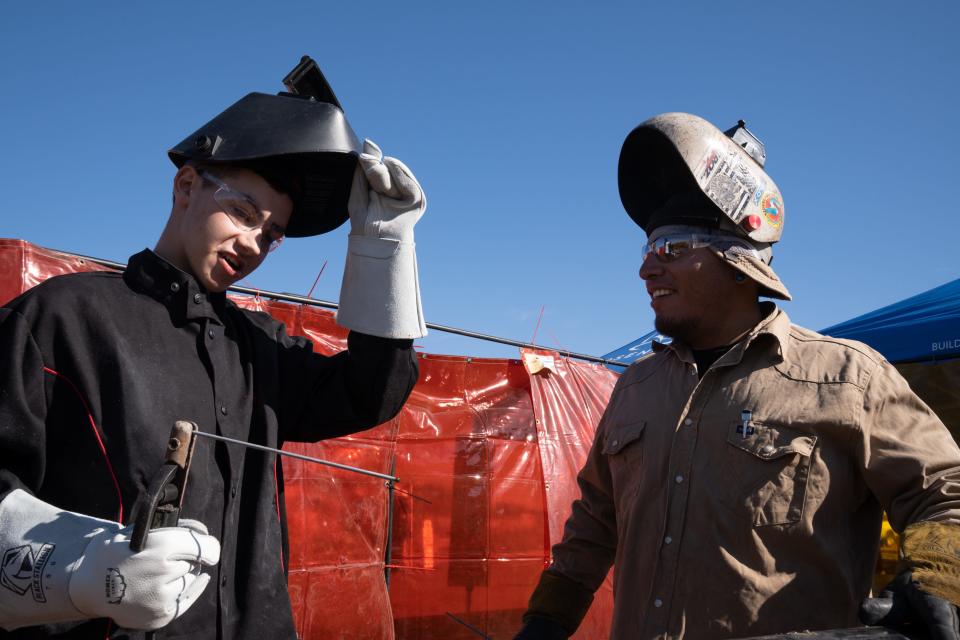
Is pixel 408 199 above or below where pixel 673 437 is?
above

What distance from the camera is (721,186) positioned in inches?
115

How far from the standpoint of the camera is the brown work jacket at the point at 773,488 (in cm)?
238

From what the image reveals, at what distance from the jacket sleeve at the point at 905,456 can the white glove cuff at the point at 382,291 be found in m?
1.42

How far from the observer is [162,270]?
2154 mm

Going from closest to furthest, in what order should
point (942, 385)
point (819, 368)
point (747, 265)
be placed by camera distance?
point (819, 368)
point (747, 265)
point (942, 385)

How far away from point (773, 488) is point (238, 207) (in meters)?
1.81

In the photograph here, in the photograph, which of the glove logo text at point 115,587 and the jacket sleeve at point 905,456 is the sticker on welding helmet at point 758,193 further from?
the glove logo text at point 115,587

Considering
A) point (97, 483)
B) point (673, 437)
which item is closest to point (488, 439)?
point (673, 437)

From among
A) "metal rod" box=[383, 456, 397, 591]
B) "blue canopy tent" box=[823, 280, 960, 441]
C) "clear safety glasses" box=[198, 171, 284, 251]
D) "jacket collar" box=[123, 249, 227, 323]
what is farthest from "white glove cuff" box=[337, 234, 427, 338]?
"blue canopy tent" box=[823, 280, 960, 441]

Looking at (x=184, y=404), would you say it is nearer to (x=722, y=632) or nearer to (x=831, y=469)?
(x=722, y=632)

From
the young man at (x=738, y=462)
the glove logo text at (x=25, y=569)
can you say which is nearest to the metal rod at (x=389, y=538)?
the young man at (x=738, y=462)

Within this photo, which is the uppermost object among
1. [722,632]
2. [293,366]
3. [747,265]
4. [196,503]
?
→ [747,265]

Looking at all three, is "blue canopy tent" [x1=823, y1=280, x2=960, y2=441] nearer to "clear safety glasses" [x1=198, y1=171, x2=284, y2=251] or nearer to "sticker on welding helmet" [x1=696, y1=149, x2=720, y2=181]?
"sticker on welding helmet" [x1=696, y1=149, x2=720, y2=181]

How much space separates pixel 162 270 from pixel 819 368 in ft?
6.71
